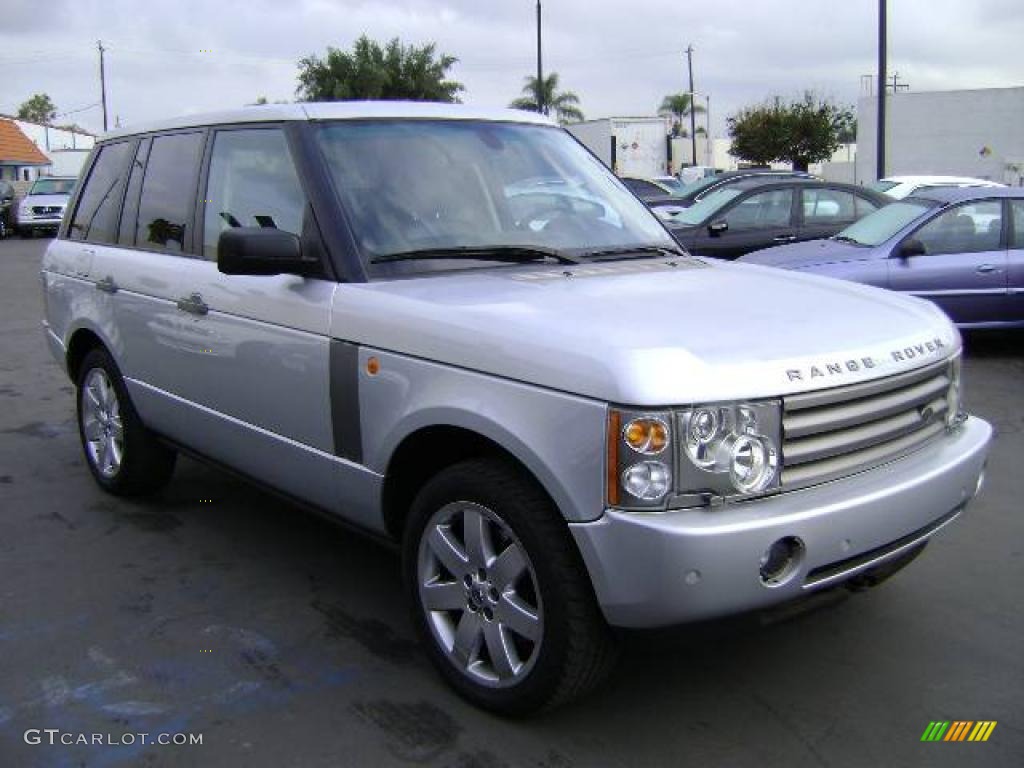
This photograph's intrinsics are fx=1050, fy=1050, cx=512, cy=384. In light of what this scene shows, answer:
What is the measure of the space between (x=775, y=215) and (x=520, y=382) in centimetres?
1002

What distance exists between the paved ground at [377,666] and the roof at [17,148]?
166 feet

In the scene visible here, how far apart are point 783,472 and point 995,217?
7.64 metres

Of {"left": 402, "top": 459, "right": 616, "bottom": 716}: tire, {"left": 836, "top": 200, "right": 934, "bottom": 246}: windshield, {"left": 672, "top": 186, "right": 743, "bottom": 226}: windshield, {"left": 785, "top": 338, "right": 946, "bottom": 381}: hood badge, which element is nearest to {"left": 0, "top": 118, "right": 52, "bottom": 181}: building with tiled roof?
{"left": 672, "top": 186, "right": 743, "bottom": 226}: windshield

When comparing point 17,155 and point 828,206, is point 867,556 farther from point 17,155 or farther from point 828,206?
point 17,155

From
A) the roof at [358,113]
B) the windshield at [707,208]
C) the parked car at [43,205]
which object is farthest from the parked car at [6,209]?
the roof at [358,113]

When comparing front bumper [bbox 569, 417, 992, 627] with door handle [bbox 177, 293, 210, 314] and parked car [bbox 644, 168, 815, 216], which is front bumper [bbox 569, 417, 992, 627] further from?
parked car [bbox 644, 168, 815, 216]

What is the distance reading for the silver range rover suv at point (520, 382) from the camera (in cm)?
269

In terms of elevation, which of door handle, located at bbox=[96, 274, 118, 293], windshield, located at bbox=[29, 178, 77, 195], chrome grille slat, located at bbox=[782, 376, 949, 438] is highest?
windshield, located at bbox=[29, 178, 77, 195]

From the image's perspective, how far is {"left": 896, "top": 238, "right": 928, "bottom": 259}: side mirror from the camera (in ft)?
29.7

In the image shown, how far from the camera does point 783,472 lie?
2801 millimetres

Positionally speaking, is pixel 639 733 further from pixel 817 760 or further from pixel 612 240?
pixel 612 240

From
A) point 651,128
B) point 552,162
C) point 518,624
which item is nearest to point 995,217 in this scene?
point 552,162

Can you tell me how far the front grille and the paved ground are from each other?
16.2 inches

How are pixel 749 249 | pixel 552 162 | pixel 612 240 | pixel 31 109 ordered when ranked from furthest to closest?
pixel 31 109, pixel 749 249, pixel 552 162, pixel 612 240
